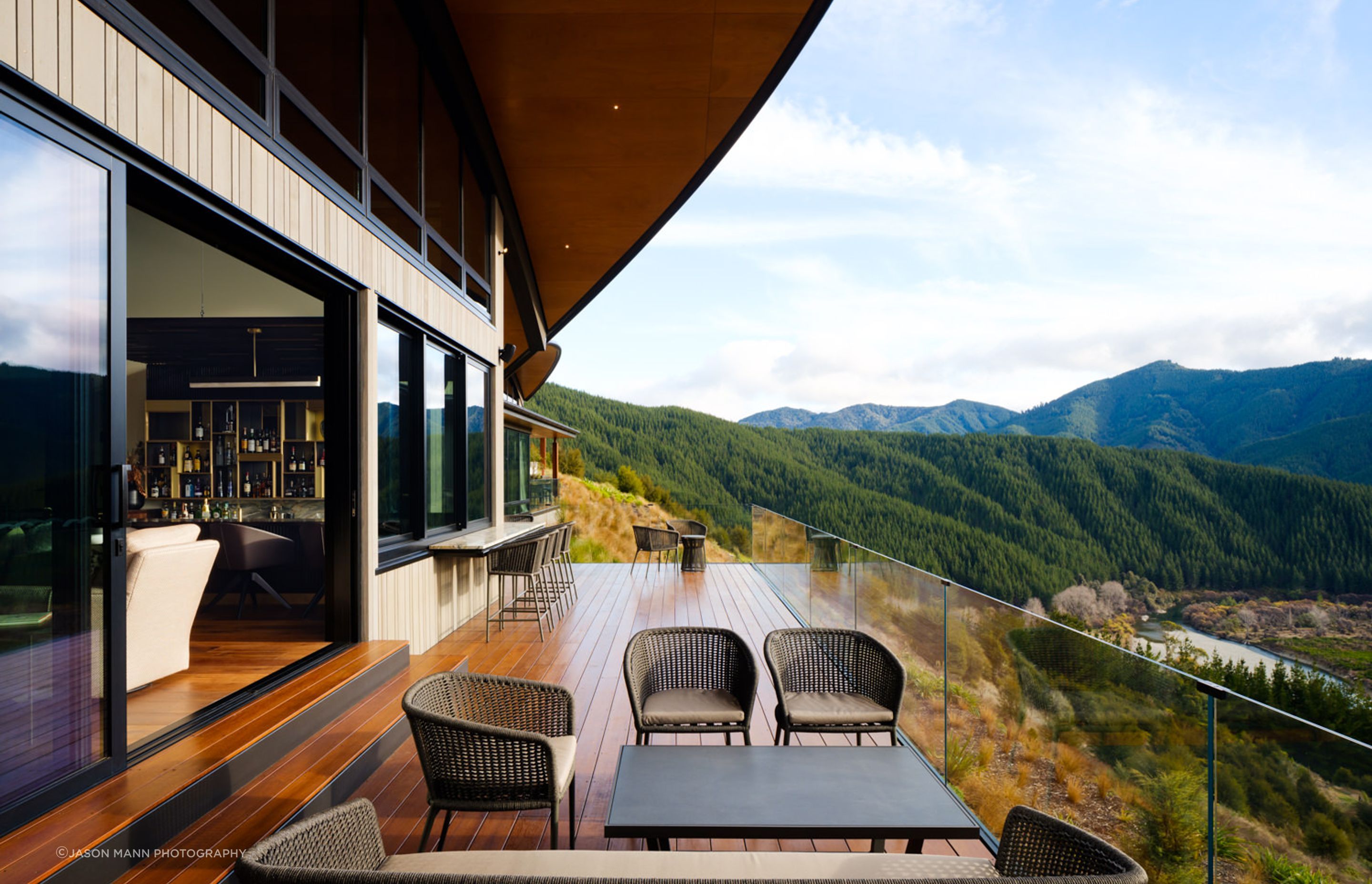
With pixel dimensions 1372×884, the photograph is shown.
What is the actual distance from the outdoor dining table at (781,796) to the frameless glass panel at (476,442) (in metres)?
5.17

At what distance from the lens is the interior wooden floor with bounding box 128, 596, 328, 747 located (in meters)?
3.09

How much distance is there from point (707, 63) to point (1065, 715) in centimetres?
537

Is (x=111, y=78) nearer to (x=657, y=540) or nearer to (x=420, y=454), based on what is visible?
(x=420, y=454)

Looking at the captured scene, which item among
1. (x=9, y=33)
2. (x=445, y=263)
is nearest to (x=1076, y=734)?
(x=9, y=33)

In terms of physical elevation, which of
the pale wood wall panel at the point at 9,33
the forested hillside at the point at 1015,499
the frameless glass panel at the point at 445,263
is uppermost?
the frameless glass panel at the point at 445,263

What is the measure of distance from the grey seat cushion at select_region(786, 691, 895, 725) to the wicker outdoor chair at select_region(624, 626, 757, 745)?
8.1 inches

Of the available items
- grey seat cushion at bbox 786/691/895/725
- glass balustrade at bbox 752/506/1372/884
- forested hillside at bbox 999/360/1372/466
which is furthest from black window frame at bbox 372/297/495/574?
forested hillside at bbox 999/360/1372/466

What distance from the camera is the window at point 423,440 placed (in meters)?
5.05

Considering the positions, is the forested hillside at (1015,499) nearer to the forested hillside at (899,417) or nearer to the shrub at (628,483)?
the shrub at (628,483)

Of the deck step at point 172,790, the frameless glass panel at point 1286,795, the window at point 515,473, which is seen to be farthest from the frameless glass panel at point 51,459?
the window at point 515,473

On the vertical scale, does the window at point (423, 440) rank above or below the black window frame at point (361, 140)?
below

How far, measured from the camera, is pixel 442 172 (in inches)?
248

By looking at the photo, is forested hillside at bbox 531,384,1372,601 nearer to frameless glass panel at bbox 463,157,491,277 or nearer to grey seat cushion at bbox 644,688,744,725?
frameless glass panel at bbox 463,157,491,277

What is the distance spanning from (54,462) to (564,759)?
6.04 feet
